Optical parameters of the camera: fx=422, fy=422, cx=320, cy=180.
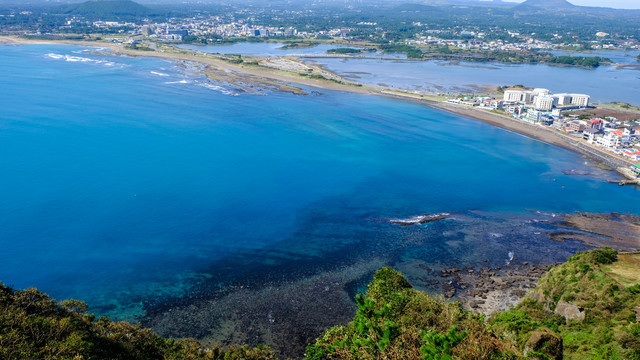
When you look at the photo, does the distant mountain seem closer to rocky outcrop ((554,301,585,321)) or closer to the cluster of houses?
the cluster of houses

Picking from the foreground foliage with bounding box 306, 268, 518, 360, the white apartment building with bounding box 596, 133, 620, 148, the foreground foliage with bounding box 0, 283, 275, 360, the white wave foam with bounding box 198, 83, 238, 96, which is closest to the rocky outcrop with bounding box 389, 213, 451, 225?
the foreground foliage with bounding box 306, 268, 518, 360

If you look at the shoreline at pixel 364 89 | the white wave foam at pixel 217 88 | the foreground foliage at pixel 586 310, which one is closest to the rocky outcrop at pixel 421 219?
the foreground foliage at pixel 586 310

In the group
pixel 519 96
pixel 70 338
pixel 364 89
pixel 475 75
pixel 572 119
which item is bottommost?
pixel 70 338

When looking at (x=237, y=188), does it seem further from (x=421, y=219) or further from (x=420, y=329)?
(x=420, y=329)

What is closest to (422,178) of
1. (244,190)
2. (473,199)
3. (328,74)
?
(473,199)

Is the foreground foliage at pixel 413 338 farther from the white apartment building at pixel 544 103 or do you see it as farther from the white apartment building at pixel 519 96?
the white apartment building at pixel 519 96

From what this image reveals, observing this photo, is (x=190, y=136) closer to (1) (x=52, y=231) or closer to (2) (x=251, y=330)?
(1) (x=52, y=231)

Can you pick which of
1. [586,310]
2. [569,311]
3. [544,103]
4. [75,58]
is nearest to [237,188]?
[569,311]
